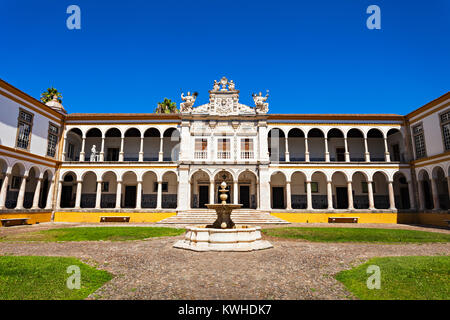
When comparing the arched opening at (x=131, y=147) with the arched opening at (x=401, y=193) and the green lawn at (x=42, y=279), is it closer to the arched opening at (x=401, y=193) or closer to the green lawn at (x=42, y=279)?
the green lawn at (x=42, y=279)

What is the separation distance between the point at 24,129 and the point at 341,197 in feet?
83.4

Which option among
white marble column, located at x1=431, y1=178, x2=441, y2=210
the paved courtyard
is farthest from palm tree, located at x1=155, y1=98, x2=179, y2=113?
white marble column, located at x1=431, y1=178, x2=441, y2=210

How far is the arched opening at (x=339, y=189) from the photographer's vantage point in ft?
75.6

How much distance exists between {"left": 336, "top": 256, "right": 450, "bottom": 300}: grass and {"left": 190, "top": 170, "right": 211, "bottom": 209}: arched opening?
55.7ft

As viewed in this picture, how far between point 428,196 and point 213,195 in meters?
17.4

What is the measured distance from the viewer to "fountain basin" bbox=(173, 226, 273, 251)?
793 centimetres

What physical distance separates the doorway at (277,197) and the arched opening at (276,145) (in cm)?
280

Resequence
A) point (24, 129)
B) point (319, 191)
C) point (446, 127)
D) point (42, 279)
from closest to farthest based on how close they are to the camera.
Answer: point (42, 279), point (446, 127), point (24, 129), point (319, 191)

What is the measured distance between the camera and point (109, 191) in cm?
2323

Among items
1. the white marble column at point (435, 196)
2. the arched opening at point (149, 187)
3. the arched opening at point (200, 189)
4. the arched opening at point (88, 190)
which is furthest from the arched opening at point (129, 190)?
the white marble column at point (435, 196)

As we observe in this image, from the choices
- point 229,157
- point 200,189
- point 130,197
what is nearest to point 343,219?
point 229,157

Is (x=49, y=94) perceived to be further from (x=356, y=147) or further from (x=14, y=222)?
(x=356, y=147)

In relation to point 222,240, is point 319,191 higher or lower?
higher
